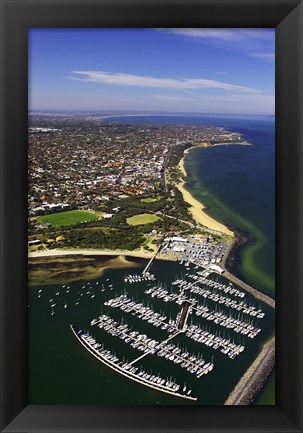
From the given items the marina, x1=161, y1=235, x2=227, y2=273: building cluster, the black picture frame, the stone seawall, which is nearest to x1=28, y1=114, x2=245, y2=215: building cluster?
x1=161, y1=235, x2=227, y2=273: building cluster

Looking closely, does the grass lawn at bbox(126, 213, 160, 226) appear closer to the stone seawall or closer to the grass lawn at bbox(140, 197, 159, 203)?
the grass lawn at bbox(140, 197, 159, 203)

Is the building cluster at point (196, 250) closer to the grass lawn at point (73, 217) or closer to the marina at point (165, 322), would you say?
the marina at point (165, 322)

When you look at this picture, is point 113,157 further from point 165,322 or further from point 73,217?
point 165,322

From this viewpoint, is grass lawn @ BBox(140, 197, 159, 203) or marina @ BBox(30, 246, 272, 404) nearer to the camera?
marina @ BBox(30, 246, 272, 404)
